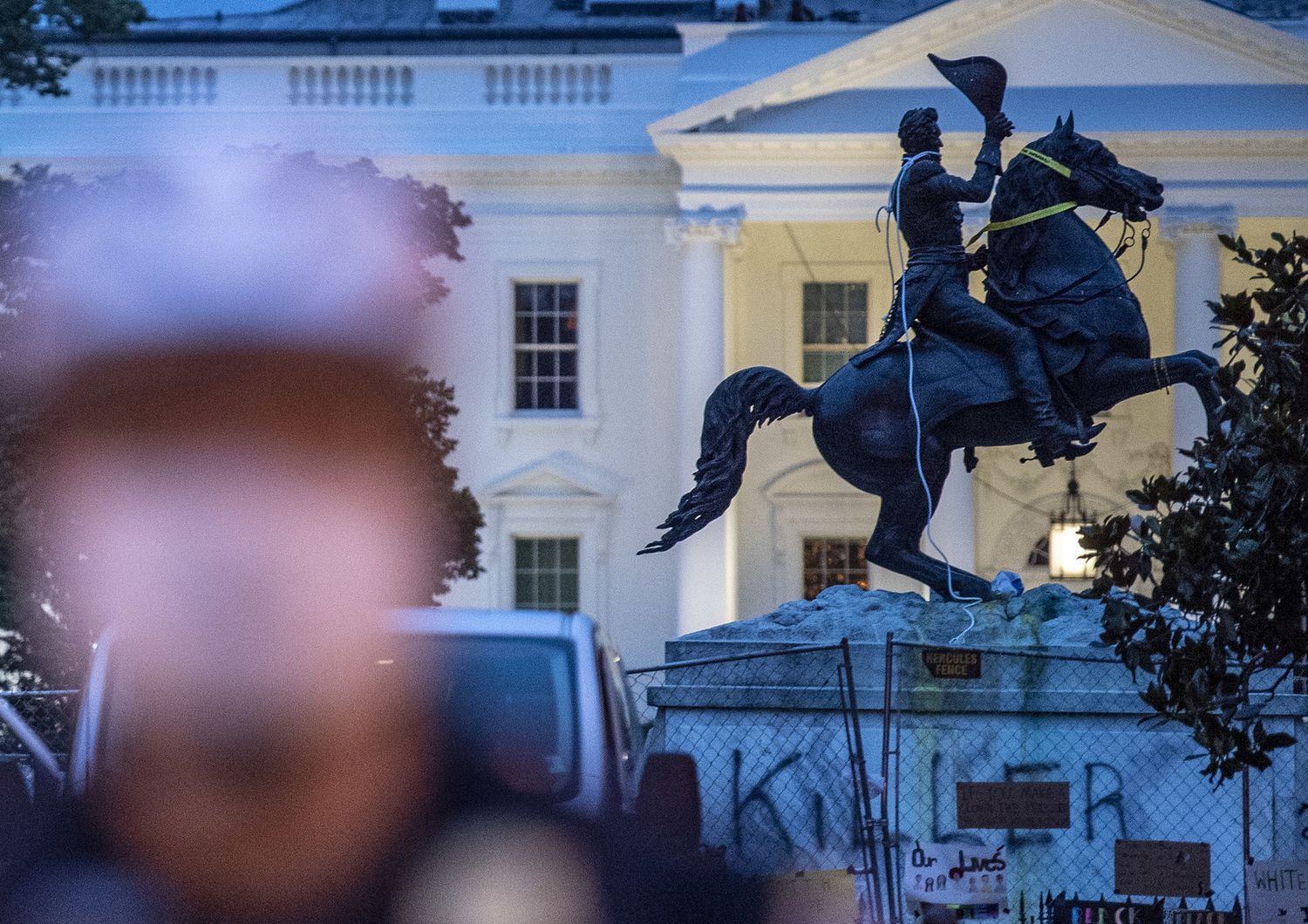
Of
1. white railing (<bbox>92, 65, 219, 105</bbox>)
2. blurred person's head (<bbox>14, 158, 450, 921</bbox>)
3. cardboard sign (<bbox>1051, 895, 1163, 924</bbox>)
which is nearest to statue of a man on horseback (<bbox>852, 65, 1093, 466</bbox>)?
cardboard sign (<bbox>1051, 895, 1163, 924</bbox>)

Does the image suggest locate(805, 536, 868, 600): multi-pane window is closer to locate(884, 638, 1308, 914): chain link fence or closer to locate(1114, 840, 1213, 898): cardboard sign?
locate(884, 638, 1308, 914): chain link fence

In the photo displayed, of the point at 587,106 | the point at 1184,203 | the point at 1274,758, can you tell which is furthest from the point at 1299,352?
the point at 587,106

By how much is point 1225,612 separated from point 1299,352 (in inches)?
35.2

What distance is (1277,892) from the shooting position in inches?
339

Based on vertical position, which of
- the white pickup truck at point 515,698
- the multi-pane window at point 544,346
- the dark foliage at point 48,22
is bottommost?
the white pickup truck at point 515,698

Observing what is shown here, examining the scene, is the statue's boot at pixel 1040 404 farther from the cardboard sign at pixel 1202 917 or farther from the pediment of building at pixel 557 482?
the pediment of building at pixel 557 482

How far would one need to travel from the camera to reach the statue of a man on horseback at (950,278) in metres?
10.5

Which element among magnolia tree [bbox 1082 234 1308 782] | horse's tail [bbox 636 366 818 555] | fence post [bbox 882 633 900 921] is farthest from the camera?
horse's tail [bbox 636 366 818 555]

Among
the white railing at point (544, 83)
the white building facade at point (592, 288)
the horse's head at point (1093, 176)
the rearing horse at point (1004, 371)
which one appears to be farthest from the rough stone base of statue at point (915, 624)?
the white railing at point (544, 83)

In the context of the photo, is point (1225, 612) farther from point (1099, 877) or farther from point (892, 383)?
point (892, 383)

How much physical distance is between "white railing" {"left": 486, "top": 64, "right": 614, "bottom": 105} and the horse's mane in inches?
875

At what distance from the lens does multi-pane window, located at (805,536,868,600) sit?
3231cm

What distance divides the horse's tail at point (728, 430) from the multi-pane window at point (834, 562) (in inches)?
836

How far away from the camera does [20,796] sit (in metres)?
6.03
